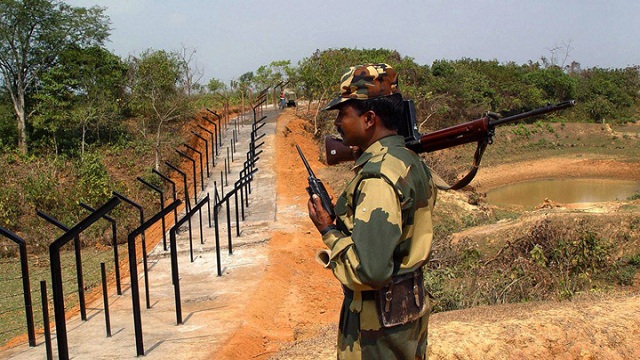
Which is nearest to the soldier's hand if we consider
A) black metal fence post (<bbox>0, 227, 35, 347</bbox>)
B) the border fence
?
the border fence

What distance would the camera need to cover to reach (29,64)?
21.3 m

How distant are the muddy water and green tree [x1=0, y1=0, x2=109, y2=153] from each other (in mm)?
15822

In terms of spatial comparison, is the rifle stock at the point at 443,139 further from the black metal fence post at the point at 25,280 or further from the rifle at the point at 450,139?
the black metal fence post at the point at 25,280

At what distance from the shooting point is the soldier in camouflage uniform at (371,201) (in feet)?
8.31

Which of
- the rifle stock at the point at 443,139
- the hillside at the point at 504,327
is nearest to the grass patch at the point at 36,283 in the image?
the hillside at the point at 504,327

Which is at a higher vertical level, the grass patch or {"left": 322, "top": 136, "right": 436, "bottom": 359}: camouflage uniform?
{"left": 322, "top": 136, "right": 436, "bottom": 359}: camouflage uniform

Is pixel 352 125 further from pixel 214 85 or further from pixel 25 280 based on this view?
pixel 214 85

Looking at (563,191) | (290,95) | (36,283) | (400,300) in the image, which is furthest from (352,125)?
(290,95)

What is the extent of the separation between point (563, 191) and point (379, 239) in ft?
82.9

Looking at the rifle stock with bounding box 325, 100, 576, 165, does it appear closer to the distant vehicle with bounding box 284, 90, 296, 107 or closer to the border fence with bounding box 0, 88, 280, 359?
the border fence with bounding box 0, 88, 280, 359

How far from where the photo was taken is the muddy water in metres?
24.2

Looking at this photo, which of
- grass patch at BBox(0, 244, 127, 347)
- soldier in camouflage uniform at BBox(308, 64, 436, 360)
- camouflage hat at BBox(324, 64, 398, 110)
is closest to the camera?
soldier in camouflage uniform at BBox(308, 64, 436, 360)

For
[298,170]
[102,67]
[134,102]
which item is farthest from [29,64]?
[298,170]

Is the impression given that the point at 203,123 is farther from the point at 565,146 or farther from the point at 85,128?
the point at 565,146
